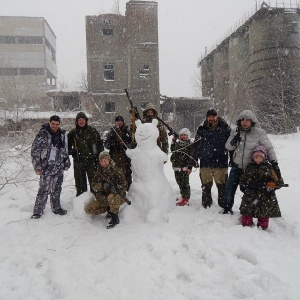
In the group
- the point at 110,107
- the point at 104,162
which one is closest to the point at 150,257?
the point at 104,162

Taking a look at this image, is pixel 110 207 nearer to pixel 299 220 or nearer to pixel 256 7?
pixel 299 220

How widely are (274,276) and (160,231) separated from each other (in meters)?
1.64

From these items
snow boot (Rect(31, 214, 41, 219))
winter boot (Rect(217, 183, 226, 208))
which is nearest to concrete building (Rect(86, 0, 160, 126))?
snow boot (Rect(31, 214, 41, 219))

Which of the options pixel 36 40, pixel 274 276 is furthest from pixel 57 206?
pixel 36 40

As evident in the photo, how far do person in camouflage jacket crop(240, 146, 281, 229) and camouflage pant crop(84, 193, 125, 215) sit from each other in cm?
189

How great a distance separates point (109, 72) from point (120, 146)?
2241 cm

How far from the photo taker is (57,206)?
16.9 feet

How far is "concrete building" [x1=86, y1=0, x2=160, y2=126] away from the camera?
25.2m

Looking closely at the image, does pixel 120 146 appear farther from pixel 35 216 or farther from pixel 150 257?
pixel 150 257

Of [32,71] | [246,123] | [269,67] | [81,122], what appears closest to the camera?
[246,123]

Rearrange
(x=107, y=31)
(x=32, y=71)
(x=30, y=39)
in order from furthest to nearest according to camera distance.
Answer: (x=32, y=71), (x=30, y=39), (x=107, y=31)

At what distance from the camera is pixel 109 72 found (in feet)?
87.1

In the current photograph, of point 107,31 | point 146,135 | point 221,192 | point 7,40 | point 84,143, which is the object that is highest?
point 7,40

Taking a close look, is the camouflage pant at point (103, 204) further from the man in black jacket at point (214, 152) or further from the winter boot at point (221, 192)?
the winter boot at point (221, 192)
